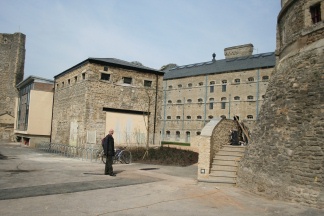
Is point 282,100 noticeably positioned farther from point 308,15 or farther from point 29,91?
point 29,91

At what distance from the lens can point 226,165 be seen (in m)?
11.7

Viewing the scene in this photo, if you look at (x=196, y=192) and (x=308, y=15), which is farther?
(x=308, y=15)

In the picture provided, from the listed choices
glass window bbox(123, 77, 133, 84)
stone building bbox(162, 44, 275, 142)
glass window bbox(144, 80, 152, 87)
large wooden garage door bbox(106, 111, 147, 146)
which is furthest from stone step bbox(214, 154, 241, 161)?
stone building bbox(162, 44, 275, 142)

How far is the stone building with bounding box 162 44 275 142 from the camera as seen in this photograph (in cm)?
4019

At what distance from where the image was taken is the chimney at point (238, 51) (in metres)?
48.0

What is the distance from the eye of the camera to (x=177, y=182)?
1060cm

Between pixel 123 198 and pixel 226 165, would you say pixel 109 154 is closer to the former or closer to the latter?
pixel 123 198

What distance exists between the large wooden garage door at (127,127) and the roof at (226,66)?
2426cm

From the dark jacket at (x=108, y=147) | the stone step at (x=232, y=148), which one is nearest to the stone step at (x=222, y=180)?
the stone step at (x=232, y=148)

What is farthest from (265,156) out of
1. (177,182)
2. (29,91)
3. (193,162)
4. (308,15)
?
(29,91)

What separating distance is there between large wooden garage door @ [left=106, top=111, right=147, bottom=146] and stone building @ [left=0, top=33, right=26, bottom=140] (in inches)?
1154

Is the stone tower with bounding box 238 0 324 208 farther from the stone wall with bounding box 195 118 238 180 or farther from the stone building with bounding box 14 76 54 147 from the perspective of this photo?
the stone building with bounding box 14 76 54 147

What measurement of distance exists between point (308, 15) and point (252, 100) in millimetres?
31401

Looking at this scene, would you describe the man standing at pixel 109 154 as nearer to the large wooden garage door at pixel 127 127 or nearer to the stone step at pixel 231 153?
the stone step at pixel 231 153
